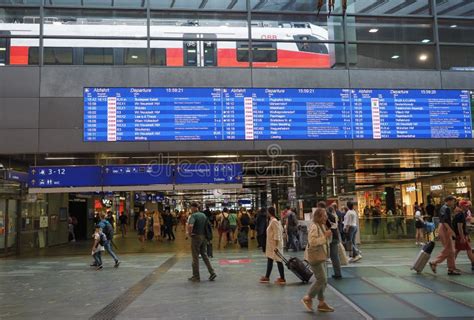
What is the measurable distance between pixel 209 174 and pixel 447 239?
7.87 meters

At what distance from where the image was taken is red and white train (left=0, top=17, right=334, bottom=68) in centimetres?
1498

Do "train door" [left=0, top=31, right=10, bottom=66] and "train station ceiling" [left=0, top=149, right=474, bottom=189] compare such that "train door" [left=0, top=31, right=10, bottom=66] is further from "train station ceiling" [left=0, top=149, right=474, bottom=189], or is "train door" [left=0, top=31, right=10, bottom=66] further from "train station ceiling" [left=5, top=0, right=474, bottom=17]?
"train station ceiling" [left=0, top=149, right=474, bottom=189]

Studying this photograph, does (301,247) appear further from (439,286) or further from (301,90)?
(439,286)

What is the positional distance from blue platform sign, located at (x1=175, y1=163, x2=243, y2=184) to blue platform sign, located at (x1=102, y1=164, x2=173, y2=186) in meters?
0.47

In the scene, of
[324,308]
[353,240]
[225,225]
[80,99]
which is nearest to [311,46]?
[353,240]

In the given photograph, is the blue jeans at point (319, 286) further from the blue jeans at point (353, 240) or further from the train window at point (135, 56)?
the train window at point (135, 56)

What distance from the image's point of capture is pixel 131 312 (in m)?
7.36

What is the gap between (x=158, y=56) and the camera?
1520cm

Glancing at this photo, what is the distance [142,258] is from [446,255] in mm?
9277

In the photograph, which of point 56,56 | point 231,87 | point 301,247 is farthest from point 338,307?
point 56,56

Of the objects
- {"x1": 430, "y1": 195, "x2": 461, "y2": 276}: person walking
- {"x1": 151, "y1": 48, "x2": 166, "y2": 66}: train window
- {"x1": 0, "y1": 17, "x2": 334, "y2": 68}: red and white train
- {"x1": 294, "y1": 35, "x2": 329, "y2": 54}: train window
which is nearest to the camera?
{"x1": 430, "y1": 195, "x2": 461, "y2": 276}: person walking

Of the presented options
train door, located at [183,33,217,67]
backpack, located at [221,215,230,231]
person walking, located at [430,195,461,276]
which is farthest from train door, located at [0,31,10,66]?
person walking, located at [430,195,461,276]

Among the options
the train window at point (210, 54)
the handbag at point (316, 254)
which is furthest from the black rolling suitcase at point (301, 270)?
the train window at point (210, 54)

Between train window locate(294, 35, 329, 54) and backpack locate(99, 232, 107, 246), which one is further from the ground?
train window locate(294, 35, 329, 54)
